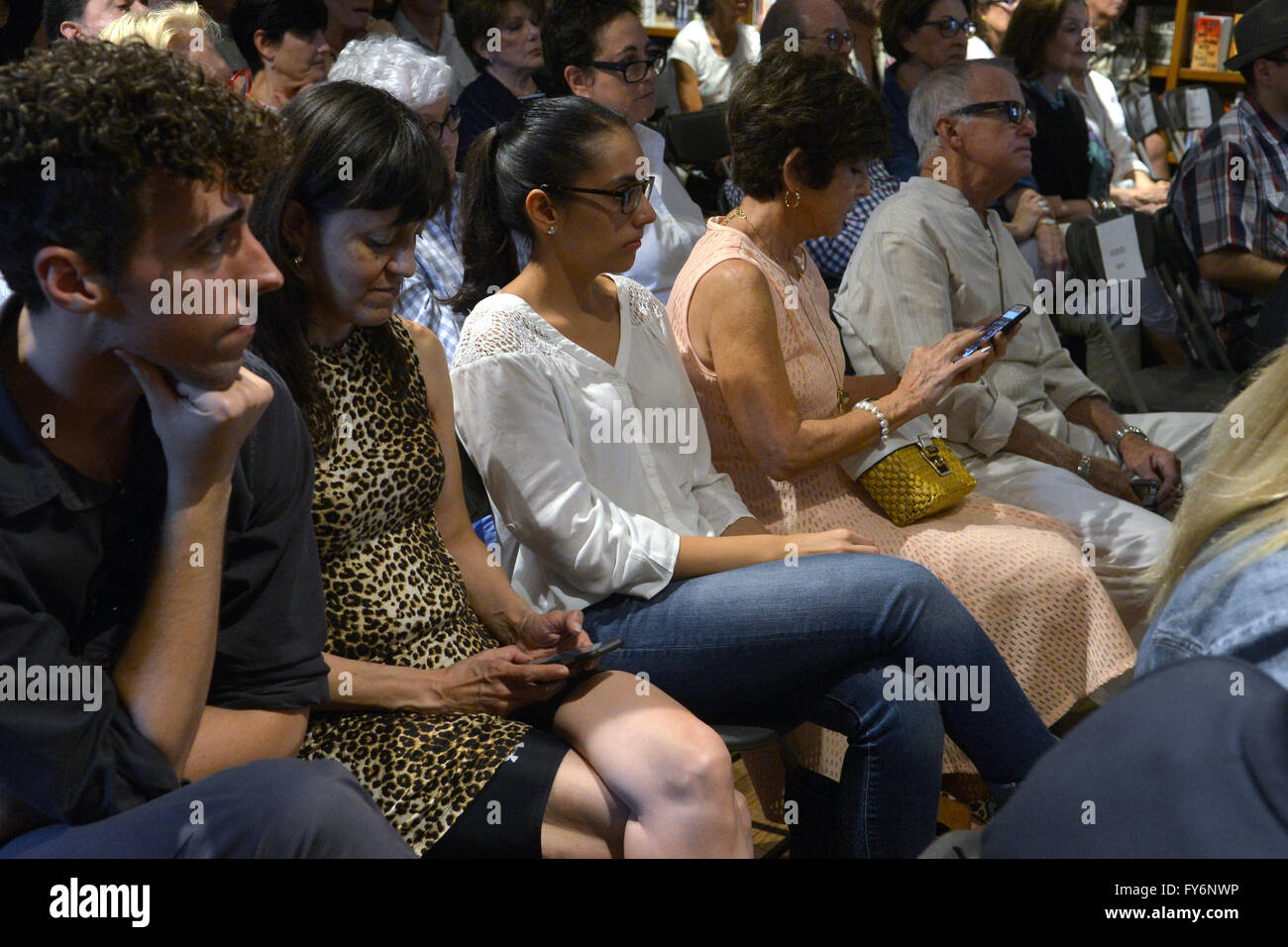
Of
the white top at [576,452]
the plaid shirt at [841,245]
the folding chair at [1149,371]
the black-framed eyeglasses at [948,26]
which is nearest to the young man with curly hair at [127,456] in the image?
the white top at [576,452]

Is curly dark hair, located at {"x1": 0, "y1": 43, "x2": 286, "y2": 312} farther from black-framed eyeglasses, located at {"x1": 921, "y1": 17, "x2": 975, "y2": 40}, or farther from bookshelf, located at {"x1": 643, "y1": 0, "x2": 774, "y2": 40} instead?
bookshelf, located at {"x1": 643, "y1": 0, "x2": 774, "y2": 40}

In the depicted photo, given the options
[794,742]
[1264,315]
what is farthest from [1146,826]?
[1264,315]

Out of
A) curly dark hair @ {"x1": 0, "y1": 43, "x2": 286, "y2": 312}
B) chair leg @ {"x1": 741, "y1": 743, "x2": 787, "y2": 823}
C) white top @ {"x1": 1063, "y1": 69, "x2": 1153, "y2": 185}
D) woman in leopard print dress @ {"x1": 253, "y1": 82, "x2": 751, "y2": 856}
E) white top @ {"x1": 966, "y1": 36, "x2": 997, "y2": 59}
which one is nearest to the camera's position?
curly dark hair @ {"x1": 0, "y1": 43, "x2": 286, "y2": 312}

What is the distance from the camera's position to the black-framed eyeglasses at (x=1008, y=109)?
284 cm

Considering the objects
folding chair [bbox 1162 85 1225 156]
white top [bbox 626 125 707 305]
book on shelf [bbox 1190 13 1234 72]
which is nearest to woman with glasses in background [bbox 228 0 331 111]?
white top [bbox 626 125 707 305]

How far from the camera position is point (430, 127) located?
94.2 inches

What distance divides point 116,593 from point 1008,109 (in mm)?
2254

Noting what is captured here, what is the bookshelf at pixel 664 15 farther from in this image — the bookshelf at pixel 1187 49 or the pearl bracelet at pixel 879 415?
the pearl bracelet at pixel 879 415

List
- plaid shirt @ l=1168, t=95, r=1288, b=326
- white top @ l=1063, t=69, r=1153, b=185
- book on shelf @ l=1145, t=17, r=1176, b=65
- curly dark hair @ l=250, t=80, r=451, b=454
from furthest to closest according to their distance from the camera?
1. book on shelf @ l=1145, t=17, r=1176, b=65
2. white top @ l=1063, t=69, r=1153, b=185
3. plaid shirt @ l=1168, t=95, r=1288, b=326
4. curly dark hair @ l=250, t=80, r=451, b=454

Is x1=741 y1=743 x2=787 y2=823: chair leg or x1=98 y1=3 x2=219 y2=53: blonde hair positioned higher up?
x1=98 y1=3 x2=219 y2=53: blonde hair

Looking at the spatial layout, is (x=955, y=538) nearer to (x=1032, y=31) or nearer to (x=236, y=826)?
(x=236, y=826)

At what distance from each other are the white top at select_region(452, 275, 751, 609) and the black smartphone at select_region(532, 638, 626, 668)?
177mm

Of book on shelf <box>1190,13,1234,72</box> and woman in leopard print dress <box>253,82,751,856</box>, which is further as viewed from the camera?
book on shelf <box>1190,13,1234,72</box>

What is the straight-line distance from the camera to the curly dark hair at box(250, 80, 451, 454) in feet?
5.27
